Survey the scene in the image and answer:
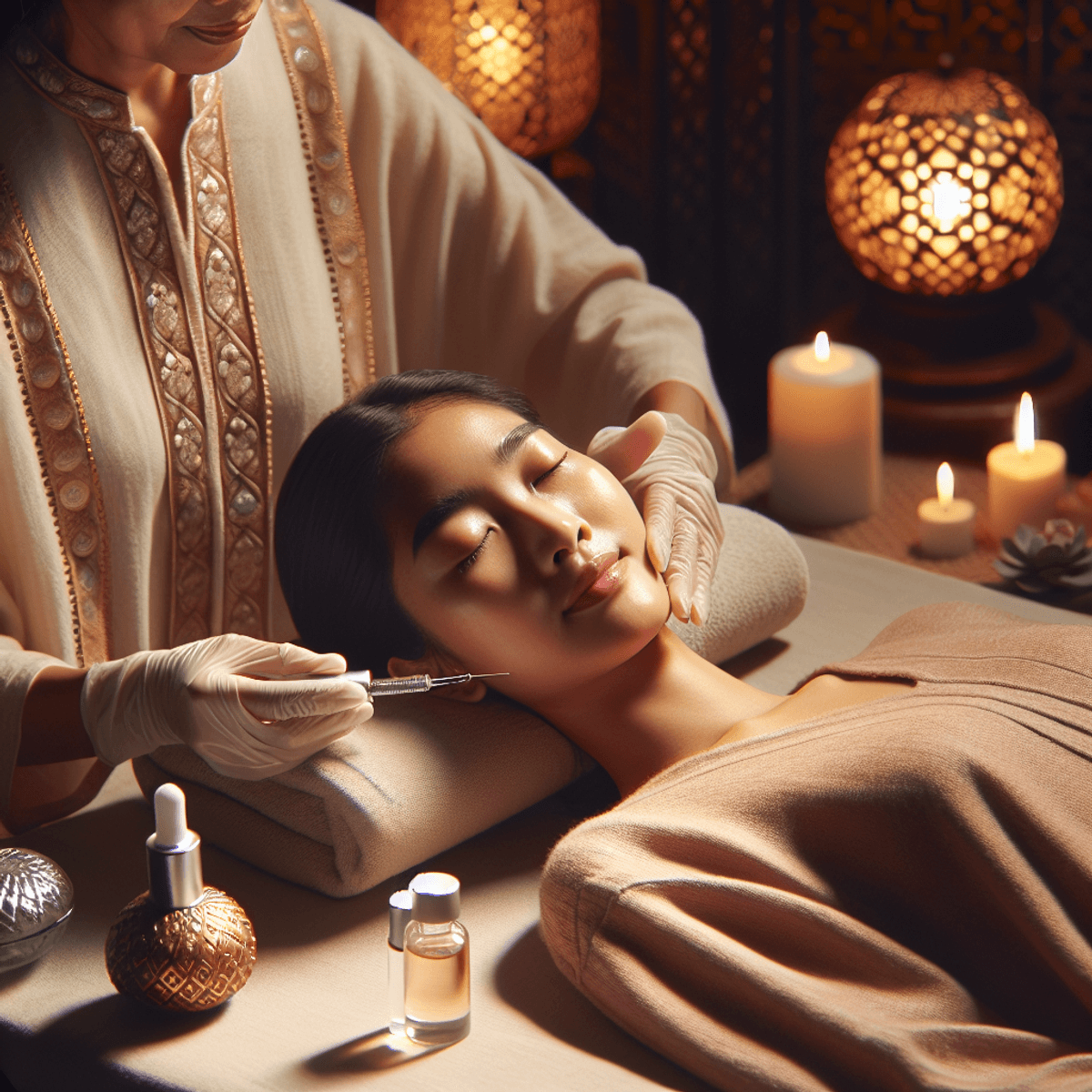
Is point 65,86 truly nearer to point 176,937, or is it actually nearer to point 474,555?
point 474,555

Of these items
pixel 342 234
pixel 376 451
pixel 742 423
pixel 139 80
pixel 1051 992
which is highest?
pixel 139 80

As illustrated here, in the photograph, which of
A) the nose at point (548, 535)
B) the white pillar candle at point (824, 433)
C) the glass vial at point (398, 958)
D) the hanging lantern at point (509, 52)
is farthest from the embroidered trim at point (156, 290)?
the white pillar candle at point (824, 433)

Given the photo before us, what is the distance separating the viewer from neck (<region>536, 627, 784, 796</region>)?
121cm

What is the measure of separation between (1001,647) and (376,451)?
0.54 m

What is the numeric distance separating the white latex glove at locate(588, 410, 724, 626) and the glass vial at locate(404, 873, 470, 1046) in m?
0.34

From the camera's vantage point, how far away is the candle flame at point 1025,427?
1809 millimetres

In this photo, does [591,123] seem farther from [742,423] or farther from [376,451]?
[376,451]

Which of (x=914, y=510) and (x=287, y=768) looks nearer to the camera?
(x=287, y=768)

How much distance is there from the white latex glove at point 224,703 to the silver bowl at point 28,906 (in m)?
0.10

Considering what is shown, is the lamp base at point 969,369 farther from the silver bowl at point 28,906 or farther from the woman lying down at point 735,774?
the silver bowl at point 28,906

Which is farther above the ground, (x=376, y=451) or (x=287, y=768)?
(x=376, y=451)

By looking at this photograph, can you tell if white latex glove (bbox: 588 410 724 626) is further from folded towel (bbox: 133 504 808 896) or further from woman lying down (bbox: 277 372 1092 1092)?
folded towel (bbox: 133 504 808 896)

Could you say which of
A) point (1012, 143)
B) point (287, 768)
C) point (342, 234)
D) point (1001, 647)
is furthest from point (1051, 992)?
point (1012, 143)

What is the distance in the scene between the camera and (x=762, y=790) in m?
1.07
